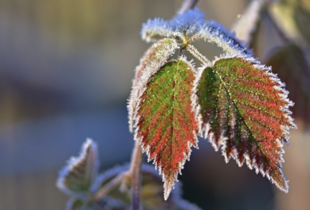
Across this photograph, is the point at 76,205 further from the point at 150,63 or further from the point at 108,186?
the point at 150,63

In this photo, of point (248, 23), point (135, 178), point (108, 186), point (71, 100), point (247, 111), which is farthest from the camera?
point (71, 100)

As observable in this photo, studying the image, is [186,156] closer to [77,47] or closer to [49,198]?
[49,198]

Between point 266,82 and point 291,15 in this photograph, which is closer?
point 266,82

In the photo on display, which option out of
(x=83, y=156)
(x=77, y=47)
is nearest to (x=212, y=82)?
(x=83, y=156)

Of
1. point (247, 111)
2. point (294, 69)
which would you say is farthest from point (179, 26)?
point (294, 69)

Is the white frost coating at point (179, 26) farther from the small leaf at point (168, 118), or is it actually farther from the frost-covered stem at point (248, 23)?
the frost-covered stem at point (248, 23)

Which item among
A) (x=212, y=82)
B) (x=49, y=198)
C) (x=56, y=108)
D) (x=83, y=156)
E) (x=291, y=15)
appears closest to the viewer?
(x=212, y=82)

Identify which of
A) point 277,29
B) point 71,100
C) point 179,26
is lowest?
point 179,26

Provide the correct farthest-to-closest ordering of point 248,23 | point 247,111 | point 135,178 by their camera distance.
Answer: point 248,23
point 135,178
point 247,111
